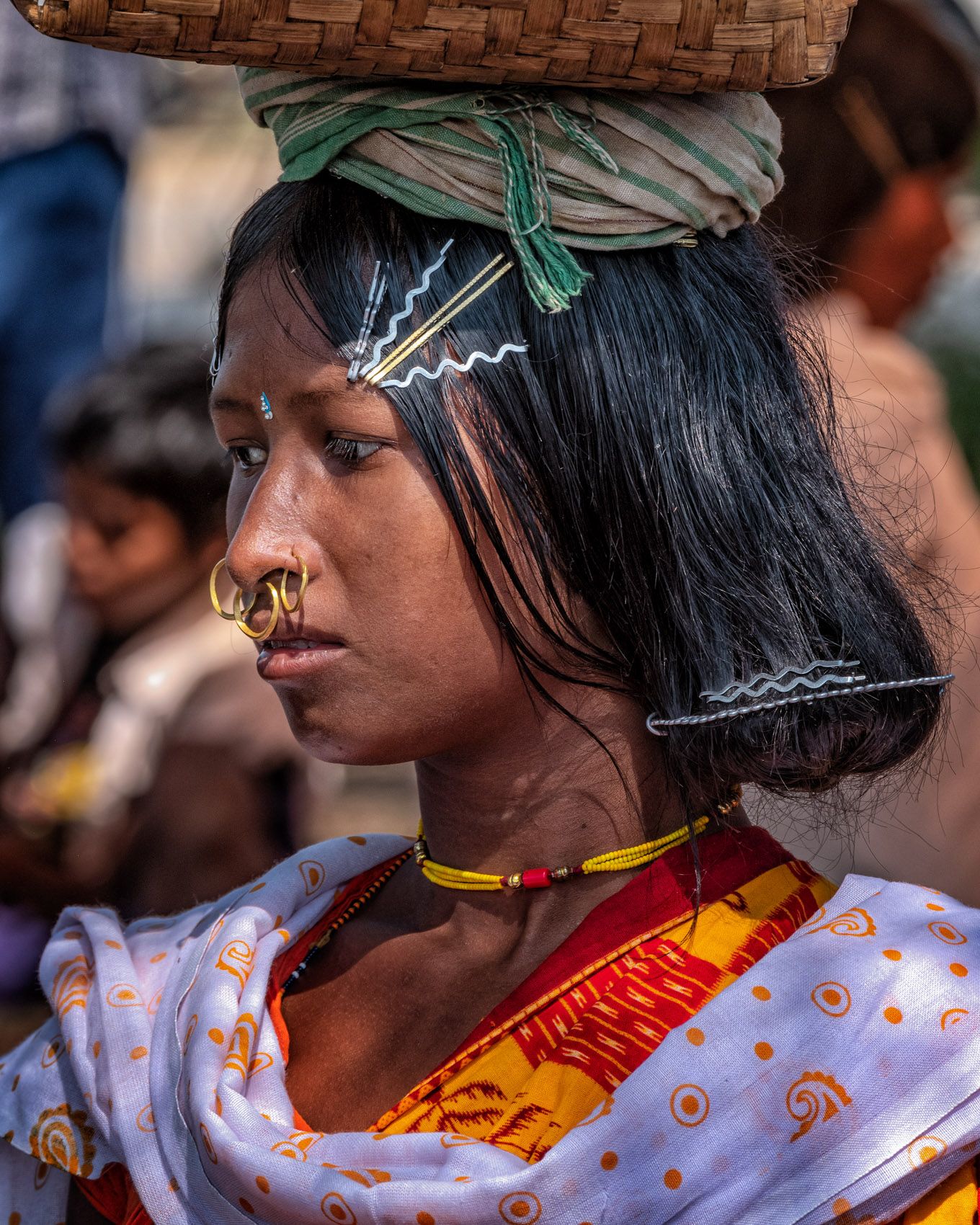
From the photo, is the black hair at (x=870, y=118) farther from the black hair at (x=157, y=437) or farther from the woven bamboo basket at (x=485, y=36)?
the woven bamboo basket at (x=485, y=36)

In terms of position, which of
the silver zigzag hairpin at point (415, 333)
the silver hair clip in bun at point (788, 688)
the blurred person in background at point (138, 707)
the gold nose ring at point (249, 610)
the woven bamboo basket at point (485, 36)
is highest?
the woven bamboo basket at point (485, 36)

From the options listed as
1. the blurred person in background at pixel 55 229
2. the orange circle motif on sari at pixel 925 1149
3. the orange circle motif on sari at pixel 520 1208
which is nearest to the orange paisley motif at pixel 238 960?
the orange circle motif on sari at pixel 520 1208

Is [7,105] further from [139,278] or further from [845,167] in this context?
[845,167]

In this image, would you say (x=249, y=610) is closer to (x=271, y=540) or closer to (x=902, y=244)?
(x=271, y=540)

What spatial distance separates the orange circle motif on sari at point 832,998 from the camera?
1417mm

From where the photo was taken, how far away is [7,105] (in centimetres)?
482

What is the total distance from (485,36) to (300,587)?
0.62m

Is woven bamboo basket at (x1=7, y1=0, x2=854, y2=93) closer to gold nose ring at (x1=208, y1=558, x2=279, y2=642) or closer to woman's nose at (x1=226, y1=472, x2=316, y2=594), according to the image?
woman's nose at (x1=226, y1=472, x2=316, y2=594)

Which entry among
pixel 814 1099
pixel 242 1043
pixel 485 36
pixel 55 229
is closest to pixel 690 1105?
pixel 814 1099

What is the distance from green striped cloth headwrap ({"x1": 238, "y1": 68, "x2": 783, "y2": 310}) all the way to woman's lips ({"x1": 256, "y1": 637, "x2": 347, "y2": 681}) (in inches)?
18.1

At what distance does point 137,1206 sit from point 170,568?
3.02 m

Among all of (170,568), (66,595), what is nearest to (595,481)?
(170,568)

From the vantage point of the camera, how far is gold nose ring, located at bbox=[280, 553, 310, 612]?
152cm

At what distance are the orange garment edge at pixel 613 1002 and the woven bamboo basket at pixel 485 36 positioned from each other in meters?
0.89
